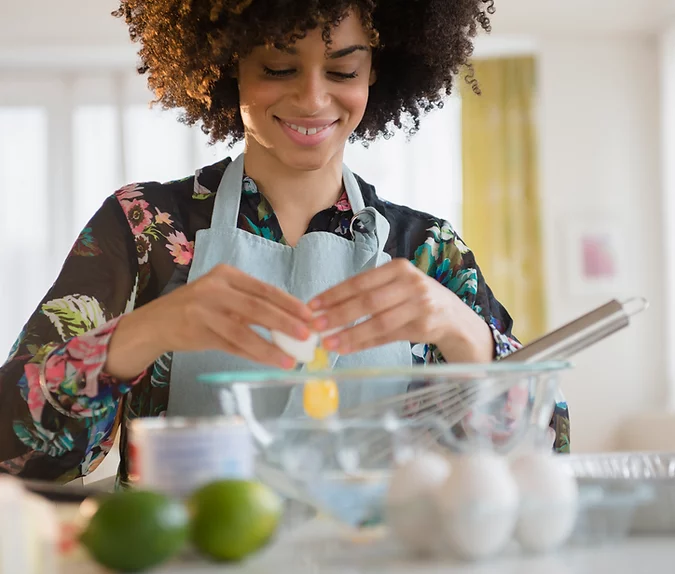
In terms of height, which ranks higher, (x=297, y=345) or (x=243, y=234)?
(x=243, y=234)

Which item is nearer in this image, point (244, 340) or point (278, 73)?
point (244, 340)

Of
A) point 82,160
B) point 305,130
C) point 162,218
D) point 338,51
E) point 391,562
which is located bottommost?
point 391,562

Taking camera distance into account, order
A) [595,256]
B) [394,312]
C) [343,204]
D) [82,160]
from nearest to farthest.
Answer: [394,312], [343,204], [595,256], [82,160]

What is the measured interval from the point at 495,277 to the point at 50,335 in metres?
4.73

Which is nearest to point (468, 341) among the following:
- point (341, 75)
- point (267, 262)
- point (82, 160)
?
point (267, 262)

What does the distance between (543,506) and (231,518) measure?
0.75 feet

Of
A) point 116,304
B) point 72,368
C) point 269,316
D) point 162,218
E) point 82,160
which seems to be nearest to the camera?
point 269,316

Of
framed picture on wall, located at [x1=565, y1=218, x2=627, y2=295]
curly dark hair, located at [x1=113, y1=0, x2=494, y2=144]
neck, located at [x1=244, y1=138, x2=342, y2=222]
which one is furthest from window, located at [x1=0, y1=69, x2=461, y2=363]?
neck, located at [x1=244, y1=138, x2=342, y2=222]

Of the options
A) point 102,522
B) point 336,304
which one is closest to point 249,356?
point 336,304

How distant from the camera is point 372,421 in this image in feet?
2.45

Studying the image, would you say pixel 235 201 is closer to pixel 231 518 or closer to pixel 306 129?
pixel 306 129

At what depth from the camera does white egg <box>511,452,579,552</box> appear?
708 mm

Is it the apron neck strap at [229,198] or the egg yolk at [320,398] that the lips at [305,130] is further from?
the egg yolk at [320,398]

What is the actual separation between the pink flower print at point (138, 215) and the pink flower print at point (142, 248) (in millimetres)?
13
